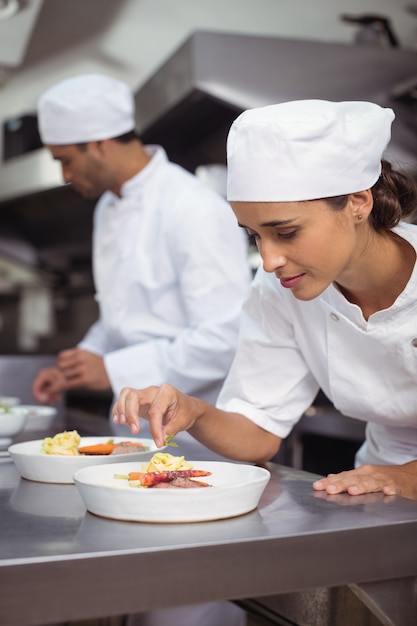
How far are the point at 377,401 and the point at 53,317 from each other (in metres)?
4.77

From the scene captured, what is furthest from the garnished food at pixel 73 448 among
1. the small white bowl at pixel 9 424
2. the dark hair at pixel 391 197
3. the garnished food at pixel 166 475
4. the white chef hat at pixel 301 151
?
the dark hair at pixel 391 197

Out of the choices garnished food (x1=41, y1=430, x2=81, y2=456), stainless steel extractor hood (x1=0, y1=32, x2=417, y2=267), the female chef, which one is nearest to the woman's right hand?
the female chef

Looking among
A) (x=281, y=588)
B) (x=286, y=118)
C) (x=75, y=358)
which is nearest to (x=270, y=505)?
(x=281, y=588)

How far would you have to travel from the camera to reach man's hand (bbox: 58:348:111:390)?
2032 millimetres

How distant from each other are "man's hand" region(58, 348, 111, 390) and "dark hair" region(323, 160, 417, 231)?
3.25 ft

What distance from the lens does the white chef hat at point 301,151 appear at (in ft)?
3.71

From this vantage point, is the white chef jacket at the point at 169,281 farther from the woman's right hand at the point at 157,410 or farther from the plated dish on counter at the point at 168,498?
the plated dish on counter at the point at 168,498

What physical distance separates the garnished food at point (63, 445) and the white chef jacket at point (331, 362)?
1.13ft

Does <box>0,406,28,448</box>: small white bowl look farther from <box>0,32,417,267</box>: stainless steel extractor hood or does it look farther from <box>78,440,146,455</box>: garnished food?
<box>0,32,417,267</box>: stainless steel extractor hood

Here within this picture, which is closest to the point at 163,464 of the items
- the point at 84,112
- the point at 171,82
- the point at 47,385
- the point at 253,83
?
the point at 47,385

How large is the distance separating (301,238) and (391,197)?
0.76 ft

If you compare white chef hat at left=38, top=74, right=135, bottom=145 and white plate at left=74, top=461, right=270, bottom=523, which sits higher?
white plate at left=74, top=461, right=270, bottom=523

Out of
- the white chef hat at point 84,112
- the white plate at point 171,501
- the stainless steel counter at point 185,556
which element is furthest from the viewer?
the white chef hat at point 84,112

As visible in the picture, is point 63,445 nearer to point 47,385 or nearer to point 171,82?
point 47,385
